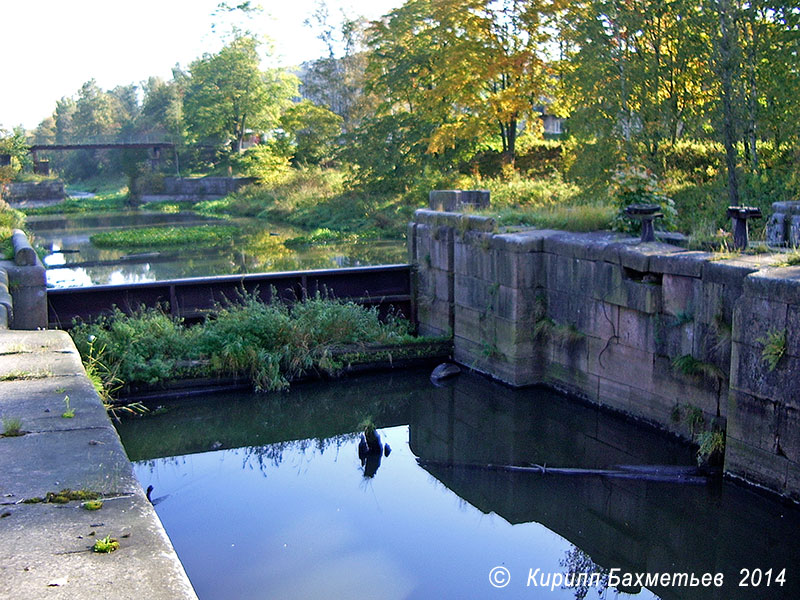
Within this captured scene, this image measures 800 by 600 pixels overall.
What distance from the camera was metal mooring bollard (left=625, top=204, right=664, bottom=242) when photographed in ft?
31.6

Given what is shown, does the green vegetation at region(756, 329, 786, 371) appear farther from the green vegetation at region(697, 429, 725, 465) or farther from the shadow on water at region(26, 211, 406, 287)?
the shadow on water at region(26, 211, 406, 287)

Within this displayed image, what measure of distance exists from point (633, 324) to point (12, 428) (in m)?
6.58

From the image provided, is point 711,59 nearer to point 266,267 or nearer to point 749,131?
point 749,131

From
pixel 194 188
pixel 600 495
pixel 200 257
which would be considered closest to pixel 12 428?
pixel 600 495

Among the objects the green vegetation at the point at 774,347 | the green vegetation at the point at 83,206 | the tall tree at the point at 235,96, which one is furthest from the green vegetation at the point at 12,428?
the tall tree at the point at 235,96

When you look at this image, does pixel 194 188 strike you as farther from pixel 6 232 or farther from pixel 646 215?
pixel 646 215

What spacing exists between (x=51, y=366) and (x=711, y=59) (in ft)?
46.5

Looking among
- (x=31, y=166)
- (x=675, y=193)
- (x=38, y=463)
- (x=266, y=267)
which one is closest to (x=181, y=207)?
(x=31, y=166)

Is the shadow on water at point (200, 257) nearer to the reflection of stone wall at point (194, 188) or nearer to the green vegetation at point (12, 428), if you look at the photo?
the green vegetation at point (12, 428)

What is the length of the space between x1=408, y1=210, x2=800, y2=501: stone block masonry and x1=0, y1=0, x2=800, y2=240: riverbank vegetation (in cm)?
91

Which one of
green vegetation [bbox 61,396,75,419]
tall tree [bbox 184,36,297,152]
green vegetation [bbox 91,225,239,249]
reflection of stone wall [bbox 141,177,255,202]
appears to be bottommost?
green vegetation [bbox 91,225,239,249]

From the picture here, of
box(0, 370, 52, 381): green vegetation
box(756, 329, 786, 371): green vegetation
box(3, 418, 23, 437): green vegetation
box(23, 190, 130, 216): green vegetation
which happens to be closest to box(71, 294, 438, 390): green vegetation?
box(0, 370, 52, 381): green vegetation

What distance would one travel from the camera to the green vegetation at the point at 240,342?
36.3 ft

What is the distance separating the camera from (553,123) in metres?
50.8
